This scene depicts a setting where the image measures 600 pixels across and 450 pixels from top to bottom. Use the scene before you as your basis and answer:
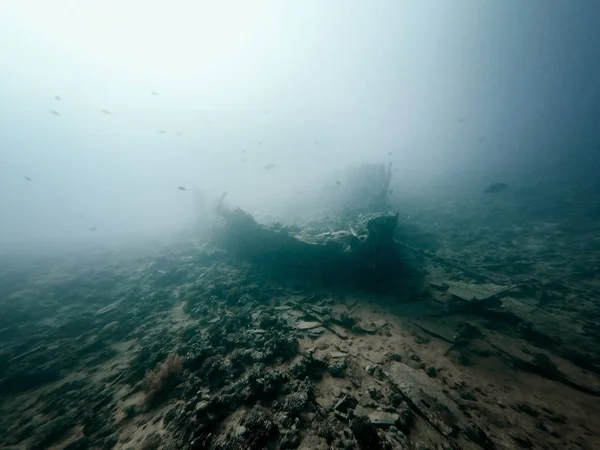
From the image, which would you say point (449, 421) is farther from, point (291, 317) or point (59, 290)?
point (59, 290)

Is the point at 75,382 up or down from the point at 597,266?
down

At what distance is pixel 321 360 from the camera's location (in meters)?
7.34

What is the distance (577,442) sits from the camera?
195 inches

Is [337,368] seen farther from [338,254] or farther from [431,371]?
[338,254]

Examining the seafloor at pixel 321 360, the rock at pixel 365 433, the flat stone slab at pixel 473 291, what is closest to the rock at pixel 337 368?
the seafloor at pixel 321 360

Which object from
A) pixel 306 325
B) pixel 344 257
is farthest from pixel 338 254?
pixel 306 325

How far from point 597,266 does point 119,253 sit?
42.1 metres

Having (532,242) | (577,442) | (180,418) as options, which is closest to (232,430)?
(180,418)

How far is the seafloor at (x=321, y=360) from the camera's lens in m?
5.26

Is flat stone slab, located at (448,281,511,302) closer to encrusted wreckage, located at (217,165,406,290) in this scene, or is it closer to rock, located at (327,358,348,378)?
encrusted wreckage, located at (217,165,406,290)

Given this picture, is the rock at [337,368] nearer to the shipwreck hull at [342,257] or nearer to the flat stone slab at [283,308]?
the flat stone slab at [283,308]

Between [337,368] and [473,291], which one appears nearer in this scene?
[337,368]

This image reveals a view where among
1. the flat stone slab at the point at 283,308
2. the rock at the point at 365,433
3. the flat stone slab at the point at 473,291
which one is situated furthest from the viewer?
the flat stone slab at the point at 283,308

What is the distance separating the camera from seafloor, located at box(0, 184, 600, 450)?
5258mm
